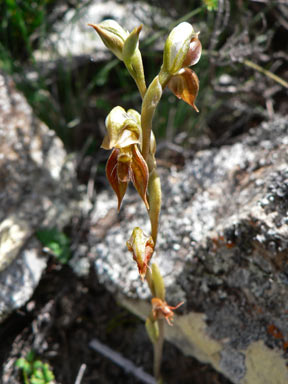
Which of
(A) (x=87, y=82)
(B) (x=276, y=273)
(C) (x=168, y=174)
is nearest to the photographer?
(B) (x=276, y=273)

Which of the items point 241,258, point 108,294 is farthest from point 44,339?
point 241,258

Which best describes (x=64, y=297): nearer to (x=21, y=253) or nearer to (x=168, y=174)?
(x=21, y=253)

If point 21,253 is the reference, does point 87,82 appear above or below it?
above

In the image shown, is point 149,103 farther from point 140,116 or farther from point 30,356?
point 30,356

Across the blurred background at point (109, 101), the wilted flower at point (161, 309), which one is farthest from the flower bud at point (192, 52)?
the wilted flower at point (161, 309)

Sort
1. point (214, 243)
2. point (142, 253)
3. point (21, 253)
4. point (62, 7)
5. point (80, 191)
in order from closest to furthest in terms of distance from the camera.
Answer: point (142, 253), point (214, 243), point (21, 253), point (80, 191), point (62, 7)

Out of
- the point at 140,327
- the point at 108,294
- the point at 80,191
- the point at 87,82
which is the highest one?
the point at 87,82
